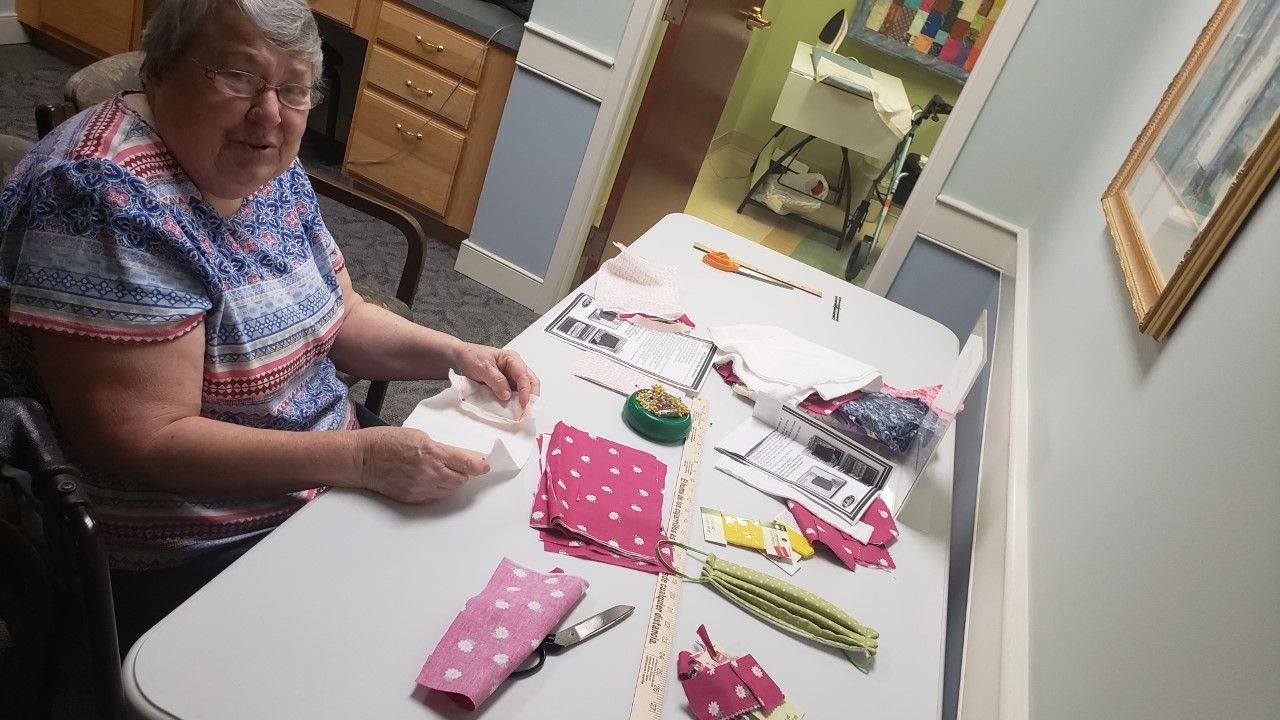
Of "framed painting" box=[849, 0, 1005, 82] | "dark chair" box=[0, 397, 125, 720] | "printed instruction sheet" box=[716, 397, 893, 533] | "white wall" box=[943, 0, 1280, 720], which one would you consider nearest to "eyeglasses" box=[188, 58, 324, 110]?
"dark chair" box=[0, 397, 125, 720]

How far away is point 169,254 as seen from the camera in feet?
3.22

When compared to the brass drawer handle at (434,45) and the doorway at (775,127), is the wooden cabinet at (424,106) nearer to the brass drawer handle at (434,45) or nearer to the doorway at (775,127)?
the brass drawer handle at (434,45)

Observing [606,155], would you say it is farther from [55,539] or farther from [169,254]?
[55,539]

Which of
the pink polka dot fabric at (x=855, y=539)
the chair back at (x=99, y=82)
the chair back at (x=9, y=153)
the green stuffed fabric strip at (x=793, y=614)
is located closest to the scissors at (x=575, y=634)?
the green stuffed fabric strip at (x=793, y=614)

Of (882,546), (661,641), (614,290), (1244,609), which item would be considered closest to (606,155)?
(614,290)

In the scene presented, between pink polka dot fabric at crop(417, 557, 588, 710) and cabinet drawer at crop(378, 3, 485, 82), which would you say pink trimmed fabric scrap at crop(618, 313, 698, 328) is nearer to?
pink polka dot fabric at crop(417, 557, 588, 710)

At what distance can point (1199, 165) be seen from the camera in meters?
1.21

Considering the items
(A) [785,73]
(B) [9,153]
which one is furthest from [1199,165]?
(A) [785,73]

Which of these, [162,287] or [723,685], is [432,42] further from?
[723,685]

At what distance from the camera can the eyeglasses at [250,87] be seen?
3.34 feet

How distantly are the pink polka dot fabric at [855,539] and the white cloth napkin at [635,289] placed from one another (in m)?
0.54

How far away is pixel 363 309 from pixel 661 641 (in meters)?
0.82

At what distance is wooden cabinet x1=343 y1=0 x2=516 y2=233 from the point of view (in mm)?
3086

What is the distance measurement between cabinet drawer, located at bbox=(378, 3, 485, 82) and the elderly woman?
2020 millimetres
